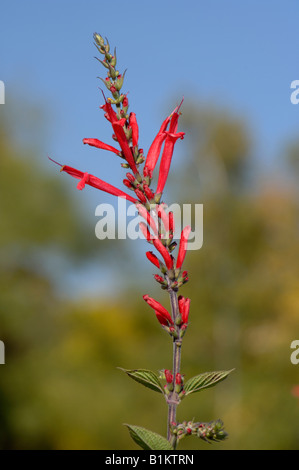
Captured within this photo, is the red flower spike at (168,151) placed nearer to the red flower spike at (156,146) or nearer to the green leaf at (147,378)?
the red flower spike at (156,146)

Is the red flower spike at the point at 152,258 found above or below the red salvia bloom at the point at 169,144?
below

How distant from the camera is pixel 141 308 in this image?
1227cm

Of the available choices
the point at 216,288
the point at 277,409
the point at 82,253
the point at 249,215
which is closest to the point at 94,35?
the point at 277,409

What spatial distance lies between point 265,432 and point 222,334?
3445mm

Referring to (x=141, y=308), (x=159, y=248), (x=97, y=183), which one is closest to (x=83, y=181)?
(x=97, y=183)

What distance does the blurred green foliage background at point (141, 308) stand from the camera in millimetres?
10383

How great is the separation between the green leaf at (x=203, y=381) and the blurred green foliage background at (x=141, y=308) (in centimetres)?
875

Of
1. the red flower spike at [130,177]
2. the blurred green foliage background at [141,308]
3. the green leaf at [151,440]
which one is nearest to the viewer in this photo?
the green leaf at [151,440]

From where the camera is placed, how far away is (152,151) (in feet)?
2.30

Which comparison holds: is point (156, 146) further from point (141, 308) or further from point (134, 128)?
point (141, 308)

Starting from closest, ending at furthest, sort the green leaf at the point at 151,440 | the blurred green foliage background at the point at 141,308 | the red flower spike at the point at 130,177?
the green leaf at the point at 151,440 → the red flower spike at the point at 130,177 → the blurred green foliage background at the point at 141,308

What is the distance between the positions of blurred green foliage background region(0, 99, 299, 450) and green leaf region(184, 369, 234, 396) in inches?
344

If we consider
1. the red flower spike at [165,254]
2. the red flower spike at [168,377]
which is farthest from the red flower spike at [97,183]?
the red flower spike at [168,377]
